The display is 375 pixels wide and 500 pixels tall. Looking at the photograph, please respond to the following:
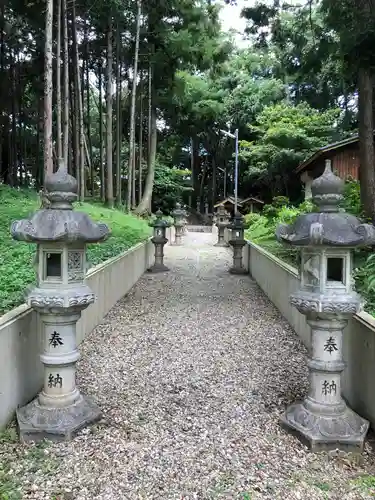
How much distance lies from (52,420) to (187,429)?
91cm

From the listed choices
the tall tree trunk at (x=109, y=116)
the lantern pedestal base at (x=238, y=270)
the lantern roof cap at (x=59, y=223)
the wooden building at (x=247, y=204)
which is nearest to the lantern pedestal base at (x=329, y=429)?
the lantern roof cap at (x=59, y=223)

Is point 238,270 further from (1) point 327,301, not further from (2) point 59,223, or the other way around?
(2) point 59,223

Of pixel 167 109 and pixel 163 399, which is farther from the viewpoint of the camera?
pixel 167 109

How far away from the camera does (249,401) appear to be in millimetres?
3547

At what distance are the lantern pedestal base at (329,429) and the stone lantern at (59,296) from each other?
1.39m

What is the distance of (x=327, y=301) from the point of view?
2834 mm

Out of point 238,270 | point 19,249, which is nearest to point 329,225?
point 19,249

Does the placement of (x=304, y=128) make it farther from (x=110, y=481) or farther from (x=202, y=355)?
(x=110, y=481)

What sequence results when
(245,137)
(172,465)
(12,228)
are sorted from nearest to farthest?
(172,465) < (12,228) < (245,137)

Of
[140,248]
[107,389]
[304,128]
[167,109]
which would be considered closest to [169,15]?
[167,109]

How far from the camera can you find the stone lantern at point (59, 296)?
2.83m

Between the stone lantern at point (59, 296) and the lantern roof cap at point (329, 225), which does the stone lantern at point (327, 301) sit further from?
the stone lantern at point (59, 296)

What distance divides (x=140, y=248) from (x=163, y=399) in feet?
20.6

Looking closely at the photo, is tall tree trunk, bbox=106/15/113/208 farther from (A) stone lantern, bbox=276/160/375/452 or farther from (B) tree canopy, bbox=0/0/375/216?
(A) stone lantern, bbox=276/160/375/452
